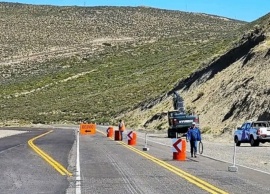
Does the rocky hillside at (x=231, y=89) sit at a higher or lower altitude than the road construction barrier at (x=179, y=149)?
higher

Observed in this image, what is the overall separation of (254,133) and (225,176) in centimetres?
1681

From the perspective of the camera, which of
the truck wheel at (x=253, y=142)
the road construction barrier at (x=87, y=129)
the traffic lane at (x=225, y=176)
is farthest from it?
the road construction barrier at (x=87, y=129)

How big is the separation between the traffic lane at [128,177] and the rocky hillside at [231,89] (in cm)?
2433

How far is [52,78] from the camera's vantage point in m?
116

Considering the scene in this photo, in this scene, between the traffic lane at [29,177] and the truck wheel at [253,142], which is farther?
the truck wheel at [253,142]

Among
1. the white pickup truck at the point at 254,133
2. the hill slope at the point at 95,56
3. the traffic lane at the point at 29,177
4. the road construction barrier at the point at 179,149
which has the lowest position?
the traffic lane at the point at 29,177

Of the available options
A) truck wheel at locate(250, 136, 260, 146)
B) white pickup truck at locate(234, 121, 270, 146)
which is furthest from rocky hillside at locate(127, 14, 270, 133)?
truck wheel at locate(250, 136, 260, 146)

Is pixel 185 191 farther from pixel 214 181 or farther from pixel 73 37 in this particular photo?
pixel 73 37

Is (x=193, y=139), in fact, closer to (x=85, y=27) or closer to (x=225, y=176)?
(x=225, y=176)

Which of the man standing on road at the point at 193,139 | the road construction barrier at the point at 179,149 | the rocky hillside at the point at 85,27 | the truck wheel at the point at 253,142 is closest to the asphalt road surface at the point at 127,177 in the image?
the road construction barrier at the point at 179,149

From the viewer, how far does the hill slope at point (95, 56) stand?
93625 millimetres

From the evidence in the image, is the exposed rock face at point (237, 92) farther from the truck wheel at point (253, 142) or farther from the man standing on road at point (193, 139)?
the man standing on road at point (193, 139)

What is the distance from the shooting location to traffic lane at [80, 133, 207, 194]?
1400 centimetres

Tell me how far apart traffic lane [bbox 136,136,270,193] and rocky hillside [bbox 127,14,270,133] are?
907 inches
